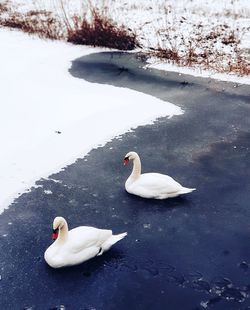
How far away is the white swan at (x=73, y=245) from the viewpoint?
6.12m

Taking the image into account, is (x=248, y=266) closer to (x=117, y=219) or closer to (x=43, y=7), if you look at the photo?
(x=117, y=219)

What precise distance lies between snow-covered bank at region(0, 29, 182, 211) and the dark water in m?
0.44

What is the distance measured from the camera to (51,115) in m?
11.5

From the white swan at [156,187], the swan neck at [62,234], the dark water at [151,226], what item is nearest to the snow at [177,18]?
the dark water at [151,226]

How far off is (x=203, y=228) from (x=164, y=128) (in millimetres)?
4092

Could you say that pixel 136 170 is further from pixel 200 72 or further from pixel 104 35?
pixel 104 35

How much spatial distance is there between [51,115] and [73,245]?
5806 millimetres

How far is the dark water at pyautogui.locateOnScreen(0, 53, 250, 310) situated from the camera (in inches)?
224

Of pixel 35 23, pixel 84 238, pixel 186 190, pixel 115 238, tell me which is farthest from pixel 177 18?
pixel 84 238

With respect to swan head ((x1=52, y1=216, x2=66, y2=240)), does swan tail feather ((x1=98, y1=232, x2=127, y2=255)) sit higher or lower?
lower

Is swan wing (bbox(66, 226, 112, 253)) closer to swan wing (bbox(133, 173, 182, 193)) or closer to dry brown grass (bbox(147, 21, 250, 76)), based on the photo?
swan wing (bbox(133, 173, 182, 193))

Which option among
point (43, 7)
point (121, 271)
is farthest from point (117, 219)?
point (43, 7)

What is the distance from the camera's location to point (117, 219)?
723 centimetres

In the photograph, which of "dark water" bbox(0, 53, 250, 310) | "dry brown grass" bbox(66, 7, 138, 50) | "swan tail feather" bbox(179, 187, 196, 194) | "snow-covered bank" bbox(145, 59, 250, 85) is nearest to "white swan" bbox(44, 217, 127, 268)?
"dark water" bbox(0, 53, 250, 310)
